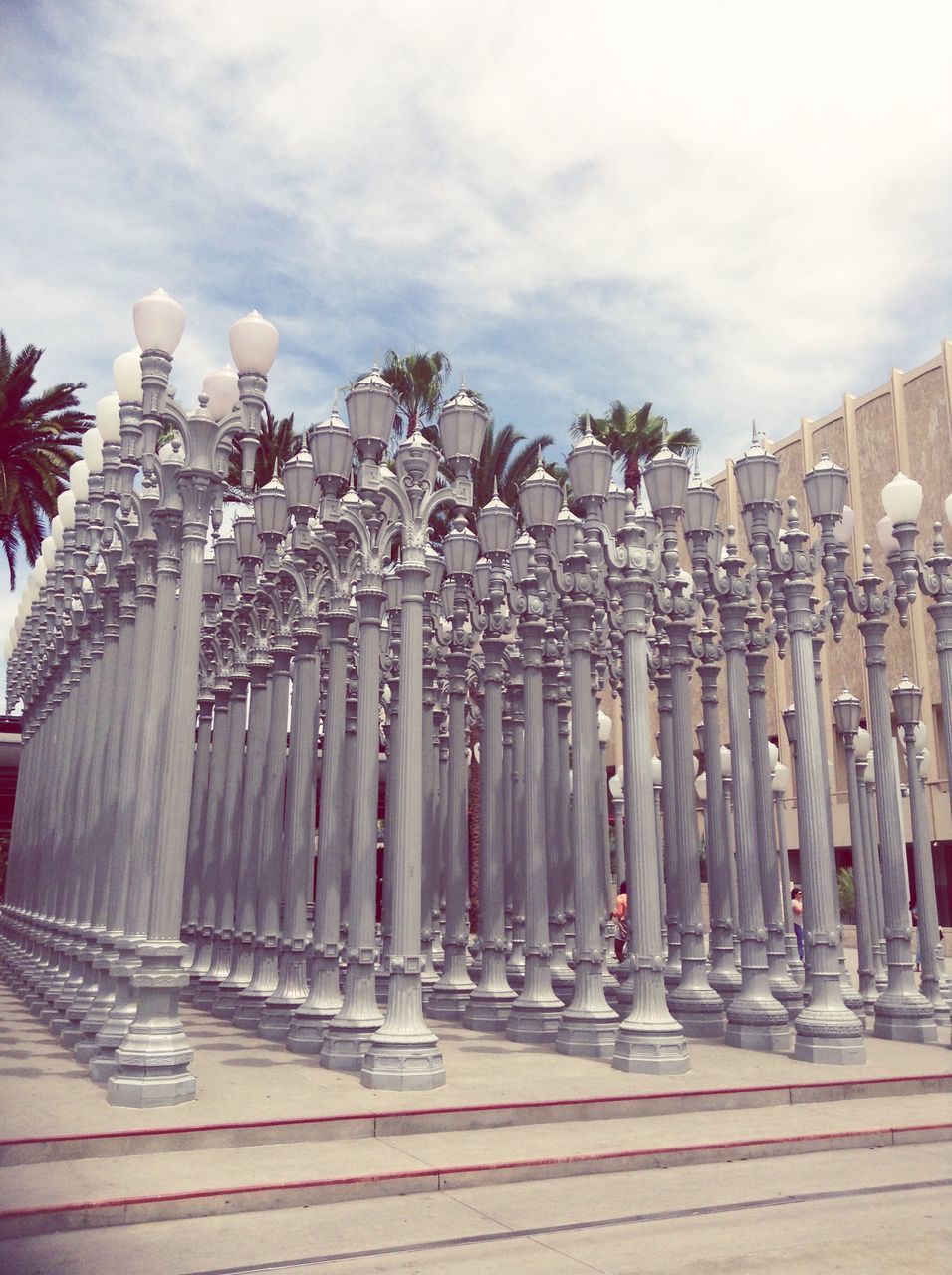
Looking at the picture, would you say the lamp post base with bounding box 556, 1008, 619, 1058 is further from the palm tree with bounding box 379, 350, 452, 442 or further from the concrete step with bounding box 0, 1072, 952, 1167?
the palm tree with bounding box 379, 350, 452, 442

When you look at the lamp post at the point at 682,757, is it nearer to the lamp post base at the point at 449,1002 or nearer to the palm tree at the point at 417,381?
the lamp post base at the point at 449,1002

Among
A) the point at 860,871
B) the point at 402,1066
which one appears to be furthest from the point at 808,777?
the point at 402,1066

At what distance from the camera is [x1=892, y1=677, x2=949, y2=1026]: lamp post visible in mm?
15391

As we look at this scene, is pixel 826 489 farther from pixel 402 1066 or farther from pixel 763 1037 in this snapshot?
pixel 402 1066

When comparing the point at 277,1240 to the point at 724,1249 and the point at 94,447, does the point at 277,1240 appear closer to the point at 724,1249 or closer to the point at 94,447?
the point at 724,1249

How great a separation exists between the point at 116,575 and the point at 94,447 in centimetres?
163

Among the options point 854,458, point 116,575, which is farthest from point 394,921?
point 854,458

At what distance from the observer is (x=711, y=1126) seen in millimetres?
8891

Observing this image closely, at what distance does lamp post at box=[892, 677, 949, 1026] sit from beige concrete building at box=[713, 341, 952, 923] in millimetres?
22252

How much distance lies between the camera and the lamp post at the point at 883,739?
1368 cm

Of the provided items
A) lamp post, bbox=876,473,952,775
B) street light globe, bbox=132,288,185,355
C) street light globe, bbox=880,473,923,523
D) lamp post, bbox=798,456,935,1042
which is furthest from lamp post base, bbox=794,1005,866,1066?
street light globe, bbox=132,288,185,355

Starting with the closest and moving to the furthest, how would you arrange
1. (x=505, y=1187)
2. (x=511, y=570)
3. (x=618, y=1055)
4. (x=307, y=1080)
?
1. (x=505, y=1187)
2. (x=307, y=1080)
3. (x=618, y=1055)
4. (x=511, y=570)

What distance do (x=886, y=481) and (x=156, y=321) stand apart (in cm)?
3752

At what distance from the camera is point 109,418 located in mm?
12102
